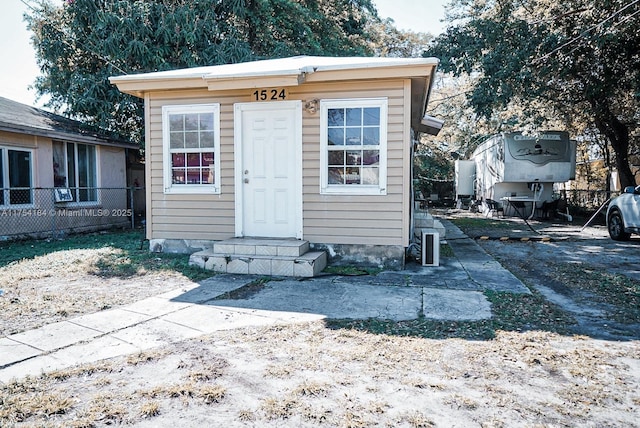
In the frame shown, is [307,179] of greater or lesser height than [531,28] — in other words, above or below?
below

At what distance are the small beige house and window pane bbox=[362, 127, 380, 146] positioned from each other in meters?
0.01

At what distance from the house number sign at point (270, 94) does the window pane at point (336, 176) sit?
1277mm

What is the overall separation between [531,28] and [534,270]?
7288mm

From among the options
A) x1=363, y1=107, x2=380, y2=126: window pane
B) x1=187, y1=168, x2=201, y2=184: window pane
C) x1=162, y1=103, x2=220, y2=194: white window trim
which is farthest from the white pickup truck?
x1=187, y1=168, x2=201, y2=184: window pane

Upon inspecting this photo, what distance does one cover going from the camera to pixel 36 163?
30.8ft

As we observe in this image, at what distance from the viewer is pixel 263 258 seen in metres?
5.61

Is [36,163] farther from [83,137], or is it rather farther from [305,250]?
[305,250]

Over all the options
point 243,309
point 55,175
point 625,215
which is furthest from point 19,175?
point 625,215

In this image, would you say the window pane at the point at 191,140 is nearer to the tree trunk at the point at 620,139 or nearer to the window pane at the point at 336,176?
the window pane at the point at 336,176

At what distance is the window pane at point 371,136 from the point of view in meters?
5.88

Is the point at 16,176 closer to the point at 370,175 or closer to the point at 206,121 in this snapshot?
the point at 206,121

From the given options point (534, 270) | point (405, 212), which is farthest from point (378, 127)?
point (534, 270)

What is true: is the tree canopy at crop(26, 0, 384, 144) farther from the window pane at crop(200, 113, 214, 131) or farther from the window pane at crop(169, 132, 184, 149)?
the window pane at crop(200, 113, 214, 131)

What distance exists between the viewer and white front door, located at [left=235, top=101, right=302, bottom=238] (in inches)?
243
